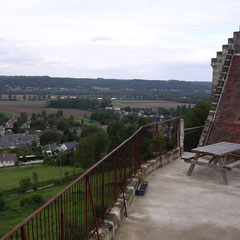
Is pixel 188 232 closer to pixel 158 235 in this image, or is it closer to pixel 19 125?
pixel 158 235

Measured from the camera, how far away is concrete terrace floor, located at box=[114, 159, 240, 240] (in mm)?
5480

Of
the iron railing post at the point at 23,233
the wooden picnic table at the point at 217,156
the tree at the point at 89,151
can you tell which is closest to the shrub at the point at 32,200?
the tree at the point at 89,151

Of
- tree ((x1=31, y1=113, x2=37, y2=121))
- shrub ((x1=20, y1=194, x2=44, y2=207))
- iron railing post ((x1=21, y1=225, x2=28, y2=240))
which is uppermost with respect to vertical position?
iron railing post ((x1=21, y1=225, x2=28, y2=240))

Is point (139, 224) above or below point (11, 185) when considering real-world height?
above

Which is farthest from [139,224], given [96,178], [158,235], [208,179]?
[208,179]

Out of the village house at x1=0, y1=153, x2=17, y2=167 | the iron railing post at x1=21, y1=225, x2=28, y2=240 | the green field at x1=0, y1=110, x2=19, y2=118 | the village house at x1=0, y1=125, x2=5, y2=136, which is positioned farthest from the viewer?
the green field at x1=0, y1=110, x2=19, y2=118

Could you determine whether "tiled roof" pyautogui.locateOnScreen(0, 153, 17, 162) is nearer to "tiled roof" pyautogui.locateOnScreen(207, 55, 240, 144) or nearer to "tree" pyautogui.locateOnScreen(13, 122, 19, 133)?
"tree" pyautogui.locateOnScreen(13, 122, 19, 133)

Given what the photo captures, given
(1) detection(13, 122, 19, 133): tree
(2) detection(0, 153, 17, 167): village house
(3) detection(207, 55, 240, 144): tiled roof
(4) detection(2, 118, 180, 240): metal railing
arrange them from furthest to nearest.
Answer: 1. (1) detection(13, 122, 19, 133): tree
2. (2) detection(0, 153, 17, 167): village house
3. (3) detection(207, 55, 240, 144): tiled roof
4. (4) detection(2, 118, 180, 240): metal railing

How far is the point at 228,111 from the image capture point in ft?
39.4

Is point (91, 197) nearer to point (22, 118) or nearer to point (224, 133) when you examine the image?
point (224, 133)

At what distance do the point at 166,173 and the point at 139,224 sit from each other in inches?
141

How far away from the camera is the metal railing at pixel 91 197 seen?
141 inches

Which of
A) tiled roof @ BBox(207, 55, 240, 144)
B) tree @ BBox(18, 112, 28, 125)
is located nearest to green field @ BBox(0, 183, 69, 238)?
tiled roof @ BBox(207, 55, 240, 144)

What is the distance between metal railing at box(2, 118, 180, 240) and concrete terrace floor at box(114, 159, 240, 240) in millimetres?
527
